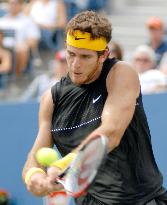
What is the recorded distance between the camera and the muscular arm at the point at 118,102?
3834mm

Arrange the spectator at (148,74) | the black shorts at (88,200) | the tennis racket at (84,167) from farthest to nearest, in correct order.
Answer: the spectator at (148,74) < the black shorts at (88,200) < the tennis racket at (84,167)

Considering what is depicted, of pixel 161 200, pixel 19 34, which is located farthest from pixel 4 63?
pixel 161 200

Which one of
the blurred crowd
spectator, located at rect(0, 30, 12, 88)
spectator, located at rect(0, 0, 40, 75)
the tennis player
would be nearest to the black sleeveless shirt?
the tennis player

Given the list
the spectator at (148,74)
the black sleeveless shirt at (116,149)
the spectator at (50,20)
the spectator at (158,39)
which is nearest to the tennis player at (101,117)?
the black sleeveless shirt at (116,149)

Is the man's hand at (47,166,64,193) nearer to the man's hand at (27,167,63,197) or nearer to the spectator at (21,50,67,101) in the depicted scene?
the man's hand at (27,167,63,197)

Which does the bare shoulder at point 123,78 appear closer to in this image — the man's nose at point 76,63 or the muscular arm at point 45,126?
the man's nose at point 76,63

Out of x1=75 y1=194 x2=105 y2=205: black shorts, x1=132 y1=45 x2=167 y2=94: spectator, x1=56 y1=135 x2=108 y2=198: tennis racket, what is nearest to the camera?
x1=56 y1=135 x2=108 y2=198: tennis racket

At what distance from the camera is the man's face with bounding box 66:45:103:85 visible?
398cm

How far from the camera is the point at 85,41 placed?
401cm

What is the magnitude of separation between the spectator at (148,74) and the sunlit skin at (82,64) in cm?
299

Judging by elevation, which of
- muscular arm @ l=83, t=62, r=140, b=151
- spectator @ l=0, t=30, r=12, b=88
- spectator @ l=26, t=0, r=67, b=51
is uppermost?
muscular arm @ l=83, t=62, r=140, b=151

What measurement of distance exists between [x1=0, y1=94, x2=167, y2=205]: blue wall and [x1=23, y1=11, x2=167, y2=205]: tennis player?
2.04m

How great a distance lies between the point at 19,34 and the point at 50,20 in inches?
24.5

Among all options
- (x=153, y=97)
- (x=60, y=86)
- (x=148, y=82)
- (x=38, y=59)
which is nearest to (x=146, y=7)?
(x=38, y=59)
